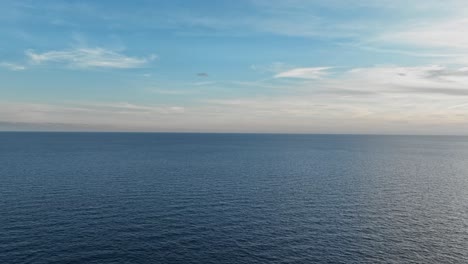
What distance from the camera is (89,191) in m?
107

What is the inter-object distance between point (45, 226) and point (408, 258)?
8050 cm

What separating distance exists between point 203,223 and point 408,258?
45785 mm

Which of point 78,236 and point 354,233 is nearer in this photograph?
point 78,236

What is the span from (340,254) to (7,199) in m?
95.6

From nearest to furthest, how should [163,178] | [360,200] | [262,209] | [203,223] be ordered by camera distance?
[203,223]
[262,209]
[360,200]
[163,178]

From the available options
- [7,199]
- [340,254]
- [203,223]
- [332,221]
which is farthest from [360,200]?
[7,199]

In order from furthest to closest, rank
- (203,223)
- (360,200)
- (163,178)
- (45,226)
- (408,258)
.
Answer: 1. (163,178)
2. (360,200)
3. (203,223)
4. (45,226)
5. (408,258)

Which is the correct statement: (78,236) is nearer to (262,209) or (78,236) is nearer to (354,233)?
(262,209)

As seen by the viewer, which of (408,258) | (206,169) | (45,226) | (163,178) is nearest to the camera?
(408,258)

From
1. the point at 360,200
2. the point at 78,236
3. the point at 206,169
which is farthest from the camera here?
the point at 206,169

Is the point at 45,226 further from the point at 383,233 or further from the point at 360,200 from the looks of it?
the point at 360,200

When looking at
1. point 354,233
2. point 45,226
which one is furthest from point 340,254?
point 45,226

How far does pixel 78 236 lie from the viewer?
68.9 m

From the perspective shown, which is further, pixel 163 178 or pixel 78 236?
pixel 163 178
